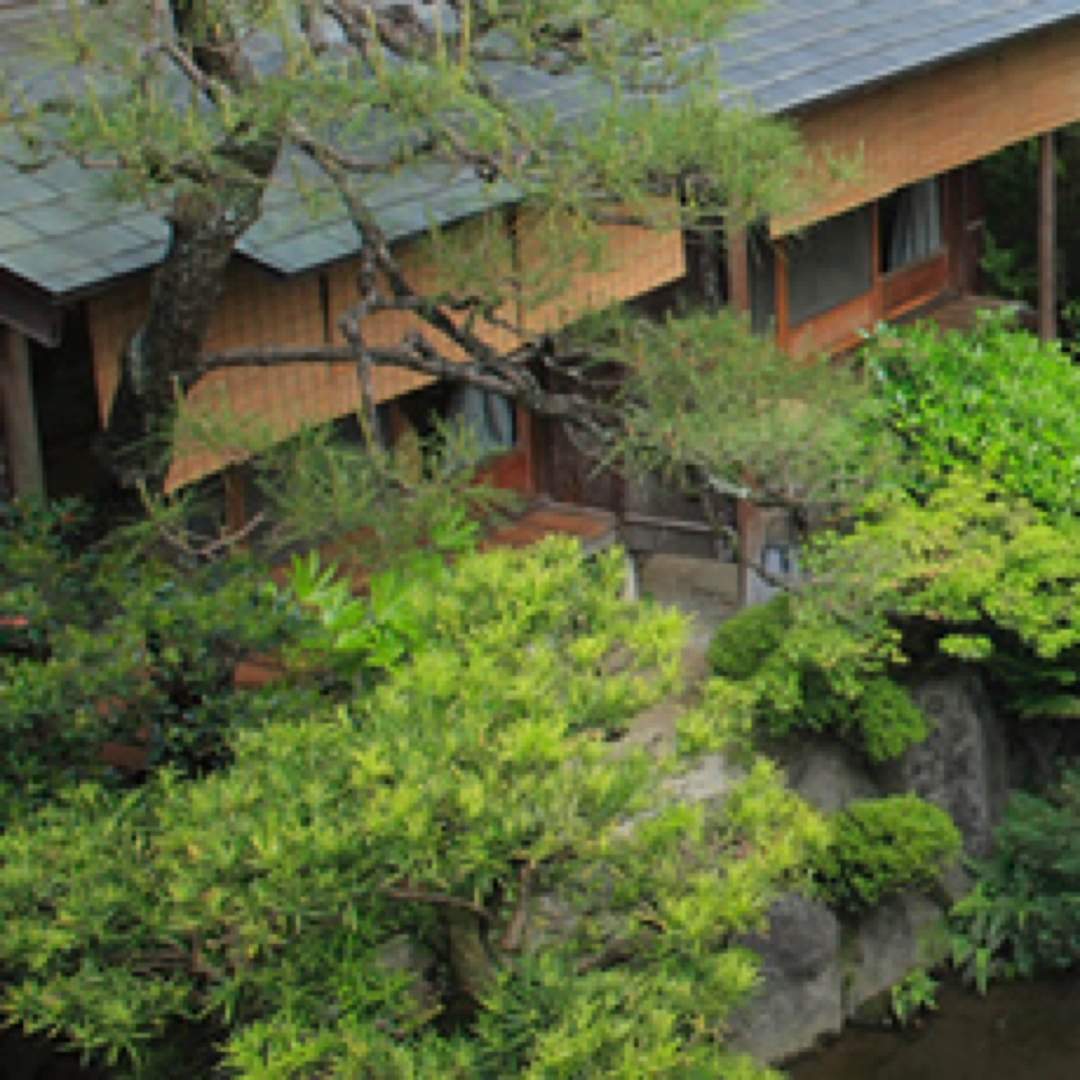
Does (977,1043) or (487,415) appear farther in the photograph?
(487,415)

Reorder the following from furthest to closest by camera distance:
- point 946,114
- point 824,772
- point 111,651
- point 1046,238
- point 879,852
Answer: point 1046,238, point 946,114, point 824,772, point 879,852, point 111,651

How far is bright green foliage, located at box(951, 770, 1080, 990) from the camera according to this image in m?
9.90

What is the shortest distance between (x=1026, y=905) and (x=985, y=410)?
9.51ft

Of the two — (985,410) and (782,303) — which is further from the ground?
(782,303)

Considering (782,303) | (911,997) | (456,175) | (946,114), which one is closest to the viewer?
(456,175)

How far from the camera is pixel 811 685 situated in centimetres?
991

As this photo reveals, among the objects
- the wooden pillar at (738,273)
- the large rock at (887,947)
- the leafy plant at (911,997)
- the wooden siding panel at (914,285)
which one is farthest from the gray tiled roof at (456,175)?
the leafy plant at (911,997)

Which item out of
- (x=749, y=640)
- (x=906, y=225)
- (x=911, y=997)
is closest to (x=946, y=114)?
(x=906, y=225)

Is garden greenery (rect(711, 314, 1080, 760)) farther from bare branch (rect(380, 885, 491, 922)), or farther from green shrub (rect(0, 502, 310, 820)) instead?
bare branch (rect(380, 885, 491, 922))

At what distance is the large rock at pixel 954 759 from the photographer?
10281 millimetres

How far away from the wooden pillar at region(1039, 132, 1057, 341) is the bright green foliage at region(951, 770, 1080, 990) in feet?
15.8

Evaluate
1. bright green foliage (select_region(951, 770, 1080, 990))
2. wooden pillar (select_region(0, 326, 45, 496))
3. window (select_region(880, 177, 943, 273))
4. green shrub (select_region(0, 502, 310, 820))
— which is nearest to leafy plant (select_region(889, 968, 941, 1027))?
bright green foliage (select_region(951, 770, 1080, 990))

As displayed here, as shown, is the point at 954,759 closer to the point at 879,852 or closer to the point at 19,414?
the point at 879,852

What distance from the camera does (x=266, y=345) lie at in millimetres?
8336
